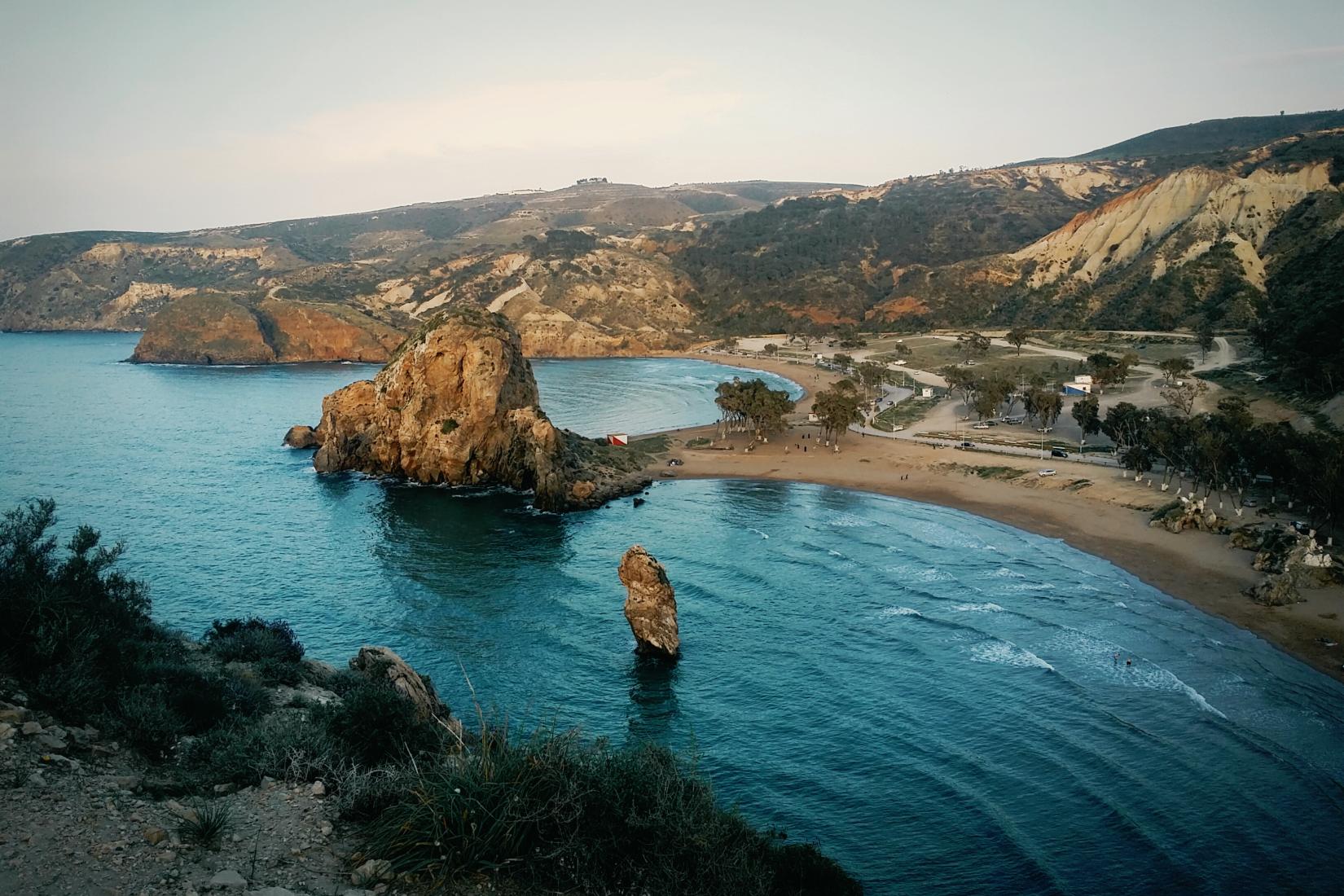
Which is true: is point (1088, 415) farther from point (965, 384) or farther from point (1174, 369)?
point (965, 384)

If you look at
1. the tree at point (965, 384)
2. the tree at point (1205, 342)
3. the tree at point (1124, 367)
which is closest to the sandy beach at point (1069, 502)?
the tree at point (965, 384)

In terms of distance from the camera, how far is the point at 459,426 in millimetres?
76375

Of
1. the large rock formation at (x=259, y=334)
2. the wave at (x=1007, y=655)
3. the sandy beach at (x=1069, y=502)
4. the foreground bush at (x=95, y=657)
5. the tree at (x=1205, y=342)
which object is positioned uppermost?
the large rock formation at (x=259, y=334)

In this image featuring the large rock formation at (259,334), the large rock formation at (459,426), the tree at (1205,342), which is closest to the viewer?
the large rock formation at (459,426)

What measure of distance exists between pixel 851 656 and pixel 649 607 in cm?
970

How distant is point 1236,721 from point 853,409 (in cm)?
5698

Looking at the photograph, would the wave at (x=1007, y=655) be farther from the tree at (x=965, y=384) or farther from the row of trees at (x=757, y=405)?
the tree at (x=965, y=384)

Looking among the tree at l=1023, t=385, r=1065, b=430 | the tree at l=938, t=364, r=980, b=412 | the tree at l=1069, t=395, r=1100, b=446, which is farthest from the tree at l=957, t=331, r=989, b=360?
the tree at l=1069, t=395, r=1100, b=446

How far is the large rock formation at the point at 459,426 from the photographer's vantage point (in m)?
73.8

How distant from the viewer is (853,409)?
3462 inches

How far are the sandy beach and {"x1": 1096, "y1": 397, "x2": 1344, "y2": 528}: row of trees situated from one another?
10.3ft

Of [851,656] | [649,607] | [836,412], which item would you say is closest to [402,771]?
[649,607]

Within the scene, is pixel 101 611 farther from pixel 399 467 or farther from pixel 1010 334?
pixel 1010 334

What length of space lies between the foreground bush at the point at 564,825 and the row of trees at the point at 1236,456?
1902 inches
